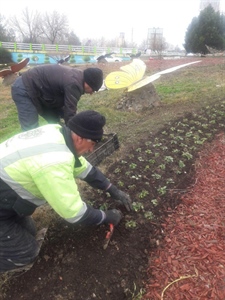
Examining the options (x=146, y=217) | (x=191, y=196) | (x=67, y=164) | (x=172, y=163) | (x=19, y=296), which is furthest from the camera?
(x=172, y=163)

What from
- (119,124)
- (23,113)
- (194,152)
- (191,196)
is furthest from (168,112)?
(23,113)

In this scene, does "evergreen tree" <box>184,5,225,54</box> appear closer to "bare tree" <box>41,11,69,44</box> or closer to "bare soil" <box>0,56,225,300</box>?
"bare soil" <box>0,56,225,300</box>

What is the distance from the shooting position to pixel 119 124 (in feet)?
22.1

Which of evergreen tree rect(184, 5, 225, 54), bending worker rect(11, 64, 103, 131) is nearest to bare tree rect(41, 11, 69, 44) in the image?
evergreen tree rect(184, 5, 225, 54)

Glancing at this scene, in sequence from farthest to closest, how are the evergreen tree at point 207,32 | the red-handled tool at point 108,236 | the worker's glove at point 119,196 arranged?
the evergreen tree at point 207,32
the worker's glove at point 119,196
the red-handled tool at point 108,236

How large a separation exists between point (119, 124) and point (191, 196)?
133 inches

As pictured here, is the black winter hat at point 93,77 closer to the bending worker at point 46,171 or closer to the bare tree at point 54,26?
the bending worker at point 46,171

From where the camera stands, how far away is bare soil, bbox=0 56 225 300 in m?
2.55

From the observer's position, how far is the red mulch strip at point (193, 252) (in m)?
2.56

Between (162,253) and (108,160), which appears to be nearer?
(162,253)

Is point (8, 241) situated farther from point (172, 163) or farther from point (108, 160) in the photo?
point (172, 163)

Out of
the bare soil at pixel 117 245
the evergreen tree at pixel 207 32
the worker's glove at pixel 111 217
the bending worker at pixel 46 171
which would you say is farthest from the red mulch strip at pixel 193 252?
the evergreen tree at pixel 207 32

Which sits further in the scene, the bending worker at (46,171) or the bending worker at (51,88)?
the bending worker at (51,88)

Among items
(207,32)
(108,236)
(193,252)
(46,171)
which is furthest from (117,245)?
(207,32)
